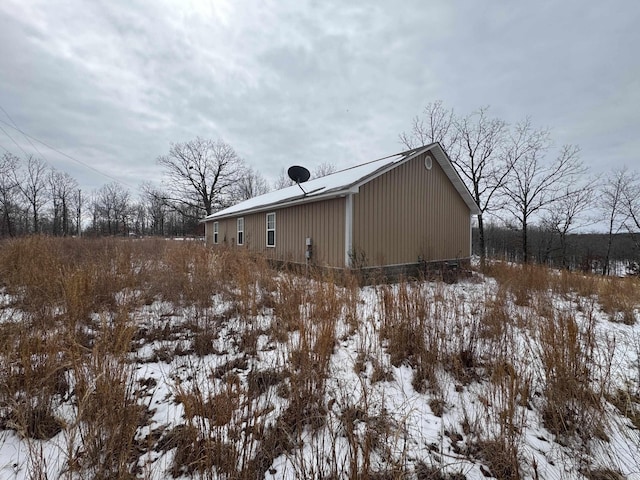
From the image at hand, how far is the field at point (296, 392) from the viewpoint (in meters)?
1.64

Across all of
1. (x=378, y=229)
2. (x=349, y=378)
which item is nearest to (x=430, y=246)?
(x=378, y=229)

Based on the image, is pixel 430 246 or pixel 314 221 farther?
pixel 430 246

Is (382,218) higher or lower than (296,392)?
higher

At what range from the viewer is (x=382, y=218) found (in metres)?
8.28

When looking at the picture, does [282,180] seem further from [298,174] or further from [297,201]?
[297,201]

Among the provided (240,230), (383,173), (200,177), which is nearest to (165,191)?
(200,177)

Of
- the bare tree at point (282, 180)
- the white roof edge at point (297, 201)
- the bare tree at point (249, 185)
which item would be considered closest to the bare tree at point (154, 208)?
the bare tree at point (249, 185)

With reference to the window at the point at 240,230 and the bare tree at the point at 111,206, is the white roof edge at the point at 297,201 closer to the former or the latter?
the window at the point at 240,230

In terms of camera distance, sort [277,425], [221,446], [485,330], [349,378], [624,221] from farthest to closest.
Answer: [624,221]
[485,330]
[349,378]
[277,425]
[221,446]

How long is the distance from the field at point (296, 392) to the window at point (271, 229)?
689 cm

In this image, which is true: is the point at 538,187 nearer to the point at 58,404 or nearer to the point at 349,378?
the point at 349,378

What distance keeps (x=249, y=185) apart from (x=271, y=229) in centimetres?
2697

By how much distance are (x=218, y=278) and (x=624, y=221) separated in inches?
1076

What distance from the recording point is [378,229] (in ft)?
26.7
